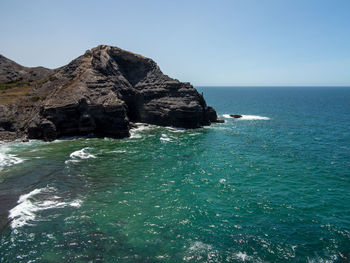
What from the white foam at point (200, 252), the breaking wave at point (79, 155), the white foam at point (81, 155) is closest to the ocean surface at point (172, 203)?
the white foam at point (200, 252)

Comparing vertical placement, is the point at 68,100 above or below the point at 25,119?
above

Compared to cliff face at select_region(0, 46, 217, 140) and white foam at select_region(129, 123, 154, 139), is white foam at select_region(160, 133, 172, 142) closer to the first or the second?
white foam at select_region(129, 123, 154, 139)

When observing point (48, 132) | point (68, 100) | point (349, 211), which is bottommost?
point (349, 211)

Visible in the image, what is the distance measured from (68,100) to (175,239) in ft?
165

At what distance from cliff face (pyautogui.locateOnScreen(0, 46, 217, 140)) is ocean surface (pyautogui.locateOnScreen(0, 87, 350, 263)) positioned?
8732mm

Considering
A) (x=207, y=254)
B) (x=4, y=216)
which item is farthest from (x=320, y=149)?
(x=4, y=216)

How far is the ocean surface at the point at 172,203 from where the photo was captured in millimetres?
20000

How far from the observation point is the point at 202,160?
1748 inches

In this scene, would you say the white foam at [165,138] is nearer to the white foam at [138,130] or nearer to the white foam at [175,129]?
the white foam at [138,130]

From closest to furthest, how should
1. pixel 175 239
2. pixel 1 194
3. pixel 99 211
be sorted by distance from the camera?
pixel 175 239, pixel 99 211, pixel 1 194

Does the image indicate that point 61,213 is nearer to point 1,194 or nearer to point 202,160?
point 1,194

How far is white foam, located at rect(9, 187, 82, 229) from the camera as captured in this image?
2366 cm

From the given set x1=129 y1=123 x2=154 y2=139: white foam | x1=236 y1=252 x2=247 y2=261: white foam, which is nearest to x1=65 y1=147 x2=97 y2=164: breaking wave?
x1=129 y1=123 x2=154 y2=139: white foam

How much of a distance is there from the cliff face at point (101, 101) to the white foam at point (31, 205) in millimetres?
29920
